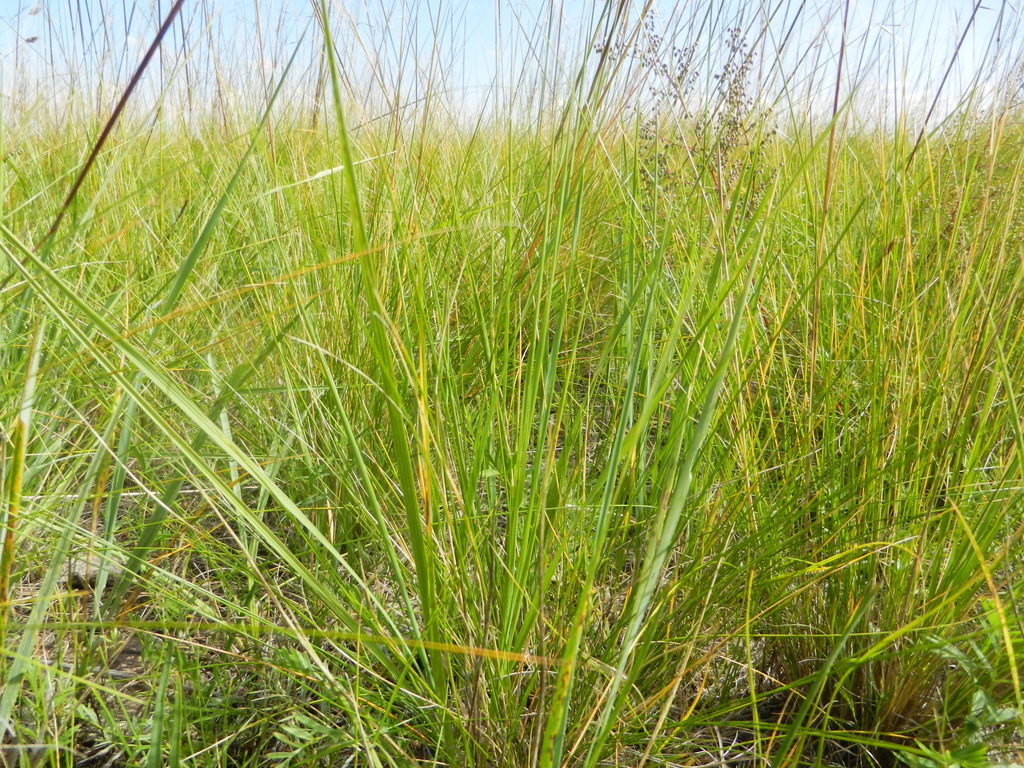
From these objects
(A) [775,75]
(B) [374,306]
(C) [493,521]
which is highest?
(A) [775,75]

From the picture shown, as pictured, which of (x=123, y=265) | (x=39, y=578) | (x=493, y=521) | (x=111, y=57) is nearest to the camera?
(x=493, y=521)

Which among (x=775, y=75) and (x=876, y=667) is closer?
(x=876, y=667)

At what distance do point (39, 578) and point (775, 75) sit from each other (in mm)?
1464

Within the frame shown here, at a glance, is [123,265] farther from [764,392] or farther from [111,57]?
[764,392]

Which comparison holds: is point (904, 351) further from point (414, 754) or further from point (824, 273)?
point (414, 754)

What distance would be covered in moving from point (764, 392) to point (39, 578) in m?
1.12

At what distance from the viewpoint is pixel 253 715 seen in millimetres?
833

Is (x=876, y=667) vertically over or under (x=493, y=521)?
under

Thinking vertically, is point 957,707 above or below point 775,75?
below

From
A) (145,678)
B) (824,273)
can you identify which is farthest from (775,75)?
(145,678)

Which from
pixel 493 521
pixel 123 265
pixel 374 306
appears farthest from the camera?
pixel 123 265

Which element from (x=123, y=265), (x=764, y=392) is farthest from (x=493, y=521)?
(x=123, y=265)

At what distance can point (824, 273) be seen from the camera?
3.90 ft

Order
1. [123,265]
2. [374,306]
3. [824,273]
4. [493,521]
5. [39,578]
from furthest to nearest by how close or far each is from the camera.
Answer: [123,265] → [824,273] → [39,578] → [493,521] → [374,306]
